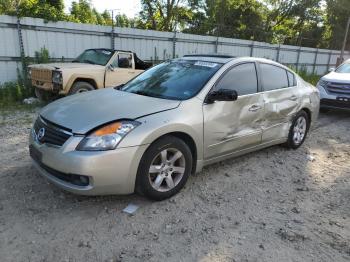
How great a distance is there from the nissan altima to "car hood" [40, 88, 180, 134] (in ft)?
0.04

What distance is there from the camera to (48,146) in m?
3.49

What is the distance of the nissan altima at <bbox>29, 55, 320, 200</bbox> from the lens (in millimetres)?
3334

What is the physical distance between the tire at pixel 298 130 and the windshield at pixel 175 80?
82.5 inches

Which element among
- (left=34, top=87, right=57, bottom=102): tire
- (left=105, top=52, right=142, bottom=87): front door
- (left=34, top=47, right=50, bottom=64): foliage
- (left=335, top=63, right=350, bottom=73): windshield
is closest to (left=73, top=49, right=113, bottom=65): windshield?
(left=105, top=52, right=142, bottom=87): front door

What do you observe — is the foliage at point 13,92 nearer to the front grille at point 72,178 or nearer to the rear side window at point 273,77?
the front grille at point 72,178

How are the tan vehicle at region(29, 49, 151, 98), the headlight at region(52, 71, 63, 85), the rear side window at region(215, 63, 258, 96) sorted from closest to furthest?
the rear side window at region(215, 63, 258, 96), the headlight at region(52, 71, 63, 85), the tan vehicle at region(29, 49, 151, 98)

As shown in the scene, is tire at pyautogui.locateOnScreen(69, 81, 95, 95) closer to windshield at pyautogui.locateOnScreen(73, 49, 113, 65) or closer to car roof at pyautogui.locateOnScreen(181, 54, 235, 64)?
windshield at pyautogui.locateOnScreen(73, 49, 113, 65)

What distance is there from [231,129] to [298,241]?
5.41 feet

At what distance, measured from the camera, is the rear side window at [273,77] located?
5066 millimetres

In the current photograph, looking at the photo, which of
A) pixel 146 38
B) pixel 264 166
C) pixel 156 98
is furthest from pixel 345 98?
pixel 146 38

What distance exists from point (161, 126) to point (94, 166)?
813 mm

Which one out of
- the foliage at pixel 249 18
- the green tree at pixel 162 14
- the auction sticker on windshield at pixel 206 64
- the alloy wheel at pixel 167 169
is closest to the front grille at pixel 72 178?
the alloy wheel at pixel 167 169

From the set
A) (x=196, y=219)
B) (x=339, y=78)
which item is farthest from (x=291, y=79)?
(x=339, y=78)

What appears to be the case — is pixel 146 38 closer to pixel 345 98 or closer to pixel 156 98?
pixel 345 98
